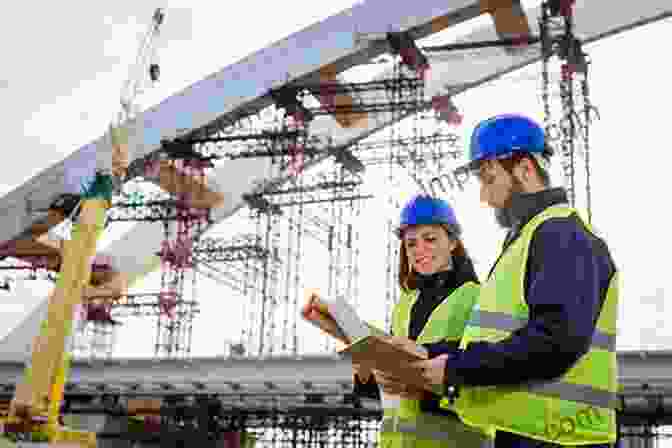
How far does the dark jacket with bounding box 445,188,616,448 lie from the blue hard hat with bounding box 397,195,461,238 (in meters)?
1.09

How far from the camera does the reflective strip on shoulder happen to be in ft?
7.07

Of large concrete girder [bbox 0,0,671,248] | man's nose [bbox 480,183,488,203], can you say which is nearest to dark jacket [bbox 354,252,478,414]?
man's nose [bbox 480,183,488,203]

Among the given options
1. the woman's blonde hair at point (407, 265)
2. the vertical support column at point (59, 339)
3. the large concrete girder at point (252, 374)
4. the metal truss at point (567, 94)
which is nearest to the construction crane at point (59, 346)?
the vertical support column at point (59, 339)

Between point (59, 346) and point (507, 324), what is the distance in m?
19.3

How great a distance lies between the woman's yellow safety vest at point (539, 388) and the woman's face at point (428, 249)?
97cm

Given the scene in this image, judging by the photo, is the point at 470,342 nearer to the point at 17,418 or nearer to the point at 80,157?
the point at 17,418

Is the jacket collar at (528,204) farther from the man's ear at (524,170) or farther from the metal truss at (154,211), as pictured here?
the metal truss at (154,211)

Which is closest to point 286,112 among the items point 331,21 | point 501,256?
point 331,21

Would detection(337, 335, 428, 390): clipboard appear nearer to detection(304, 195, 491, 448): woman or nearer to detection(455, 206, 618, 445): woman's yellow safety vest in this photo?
detection(455, 206, 618, 445): woman's yellow safety vest

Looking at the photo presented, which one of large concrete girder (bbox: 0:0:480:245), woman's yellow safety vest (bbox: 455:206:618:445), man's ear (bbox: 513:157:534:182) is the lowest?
woman's yellow safety vest (bbox: 455:206:618:445)

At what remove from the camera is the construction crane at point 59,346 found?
18422 millimetres

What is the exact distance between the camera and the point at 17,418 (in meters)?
18.5

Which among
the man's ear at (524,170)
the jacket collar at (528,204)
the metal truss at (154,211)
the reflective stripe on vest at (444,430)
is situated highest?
the metal truss at (154,211)

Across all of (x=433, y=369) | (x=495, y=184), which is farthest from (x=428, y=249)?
(x=433, y=369)
